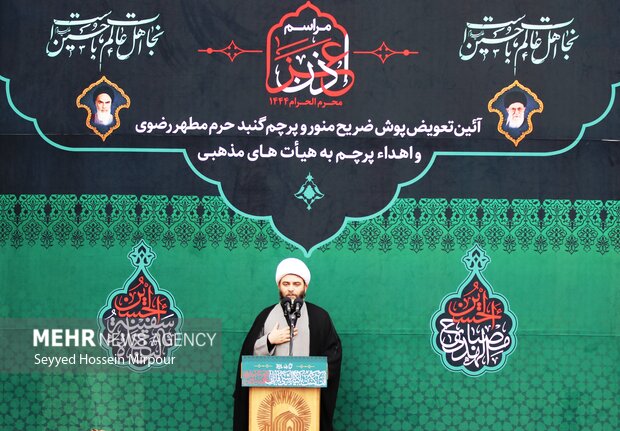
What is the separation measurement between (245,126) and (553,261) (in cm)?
201

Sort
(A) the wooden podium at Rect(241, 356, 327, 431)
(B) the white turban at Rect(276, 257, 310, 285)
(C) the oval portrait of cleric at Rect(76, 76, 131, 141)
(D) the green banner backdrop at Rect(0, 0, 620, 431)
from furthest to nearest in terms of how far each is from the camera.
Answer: (C) the oval portrait of cleric at Rect(76, 76, 131, 141) < (D) the green banner backdrop at Rect(0, 0, 620, 431) < (B) the white turban at Rect(276, 257, 310, 285) < (A) the wooden podium at Rect(241, 356, 327, 431)

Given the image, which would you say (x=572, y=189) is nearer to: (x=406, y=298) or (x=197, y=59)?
(x=406, y=298)

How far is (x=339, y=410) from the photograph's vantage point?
5.96m

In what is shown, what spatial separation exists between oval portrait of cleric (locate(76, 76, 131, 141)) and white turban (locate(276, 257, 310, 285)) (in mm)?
1417

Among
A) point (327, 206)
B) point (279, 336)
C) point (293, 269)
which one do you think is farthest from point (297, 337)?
point (327, 206)

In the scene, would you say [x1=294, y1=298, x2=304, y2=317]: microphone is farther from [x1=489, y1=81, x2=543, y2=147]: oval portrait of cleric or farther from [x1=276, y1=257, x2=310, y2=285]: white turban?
[x1=489, y1=81, x2=543, y2=147]: oval portrait of cleric

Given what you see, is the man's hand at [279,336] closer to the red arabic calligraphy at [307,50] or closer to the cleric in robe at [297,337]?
the cleric in robe at [297,337]

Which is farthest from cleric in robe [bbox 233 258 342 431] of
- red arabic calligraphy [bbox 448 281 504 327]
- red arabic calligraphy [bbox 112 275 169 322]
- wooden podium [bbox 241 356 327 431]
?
red arabic calligraphy [bbox 448 281 504 327]

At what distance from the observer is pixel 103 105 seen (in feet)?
20.0

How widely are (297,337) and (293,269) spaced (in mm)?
372

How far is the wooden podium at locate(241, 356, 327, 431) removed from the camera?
514 centimetres

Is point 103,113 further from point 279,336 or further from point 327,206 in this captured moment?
point 279,336

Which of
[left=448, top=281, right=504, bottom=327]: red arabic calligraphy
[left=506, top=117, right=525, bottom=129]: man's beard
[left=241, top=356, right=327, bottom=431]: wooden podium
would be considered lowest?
[left=241, top=356, right=327, bottom=431]: wooden podium

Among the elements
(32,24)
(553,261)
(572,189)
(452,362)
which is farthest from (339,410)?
(32,24)
